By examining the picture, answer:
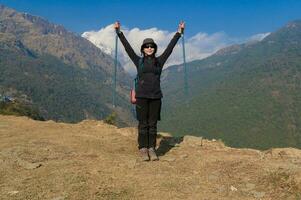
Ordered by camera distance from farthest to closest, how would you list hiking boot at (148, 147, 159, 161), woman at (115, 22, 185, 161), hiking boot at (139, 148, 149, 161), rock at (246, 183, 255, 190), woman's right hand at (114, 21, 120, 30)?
woman's right hand at (114, 21, 120, 30) → woman at (115, 22, 185, 161) → hiking boot at (148, 147, 159, 161) → hiking boot at (139, 148, 149, 161) → rock at (246, 183, 255, 190)

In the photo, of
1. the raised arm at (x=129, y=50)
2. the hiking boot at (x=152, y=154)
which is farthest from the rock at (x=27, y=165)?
the raised arm at (x=129, y=50)

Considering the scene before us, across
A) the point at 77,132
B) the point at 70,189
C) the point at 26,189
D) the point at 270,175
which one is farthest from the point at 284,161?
the point at 77,132

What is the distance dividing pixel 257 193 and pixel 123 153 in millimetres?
5044

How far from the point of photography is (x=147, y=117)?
12.5m

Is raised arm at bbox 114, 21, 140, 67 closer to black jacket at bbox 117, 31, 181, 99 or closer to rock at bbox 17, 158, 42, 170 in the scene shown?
black jacket at bbox 117, 31, 181, 99

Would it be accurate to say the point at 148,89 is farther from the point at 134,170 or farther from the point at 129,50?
the point at 134,170

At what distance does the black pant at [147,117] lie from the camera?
12.3m

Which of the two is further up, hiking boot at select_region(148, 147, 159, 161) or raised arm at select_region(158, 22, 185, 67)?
raised arm at select_region(158, 22, 185, 67)

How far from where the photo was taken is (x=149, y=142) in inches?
489

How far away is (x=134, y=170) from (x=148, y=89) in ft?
8.40

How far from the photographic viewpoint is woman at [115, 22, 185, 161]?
476 inches

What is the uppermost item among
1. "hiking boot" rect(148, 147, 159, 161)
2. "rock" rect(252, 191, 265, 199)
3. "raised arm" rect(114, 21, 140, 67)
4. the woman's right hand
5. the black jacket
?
the woman's right hand

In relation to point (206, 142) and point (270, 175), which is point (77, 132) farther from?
point (270, 175)

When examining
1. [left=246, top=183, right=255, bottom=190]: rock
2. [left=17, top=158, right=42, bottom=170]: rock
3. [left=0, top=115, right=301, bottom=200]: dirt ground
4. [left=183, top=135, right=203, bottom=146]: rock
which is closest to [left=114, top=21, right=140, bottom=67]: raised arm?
[left=0, top=115, right=301, bottom=200]: dirt ground
